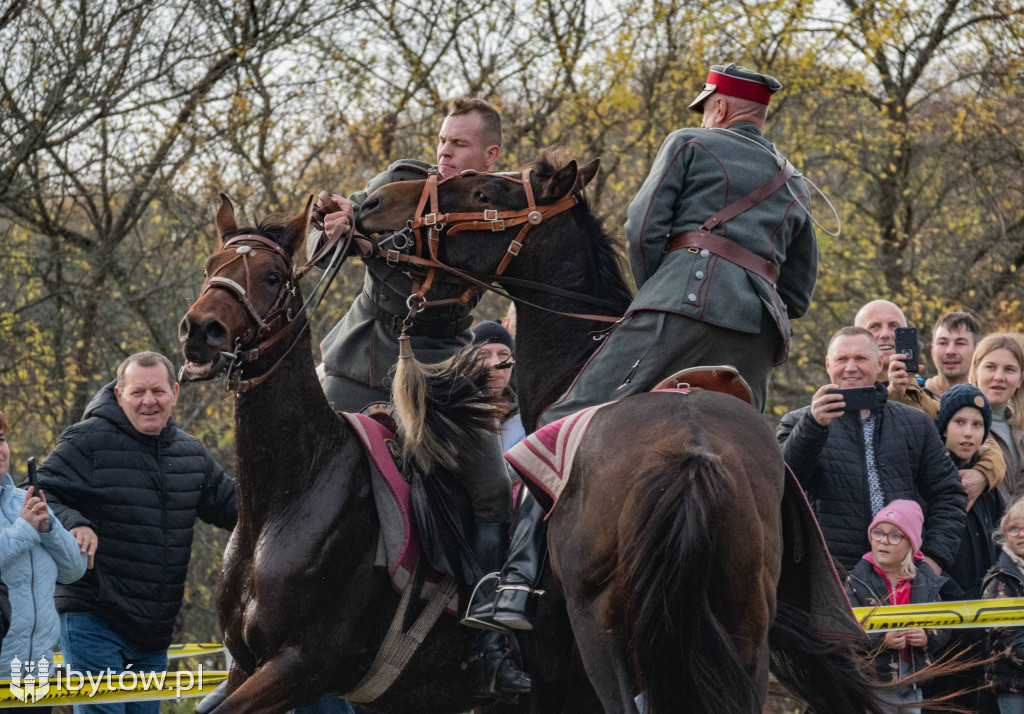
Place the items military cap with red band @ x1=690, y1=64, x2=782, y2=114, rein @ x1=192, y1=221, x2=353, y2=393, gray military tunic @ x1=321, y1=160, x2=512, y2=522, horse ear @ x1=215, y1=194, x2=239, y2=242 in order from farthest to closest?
gray military tunic @ x1=321, y1=160, x2=512, y2=522, horse ear @ x1=215, y1=194, x2=239, y2=242, military cap with red band @ x1=690, y1=64, x2=782, y2=114, rein @ x1=192, y1=221, x2=353, y2=393

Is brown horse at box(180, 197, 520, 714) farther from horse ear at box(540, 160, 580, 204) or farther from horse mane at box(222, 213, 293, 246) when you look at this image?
horse ear at box(540, 160, 580, 204)

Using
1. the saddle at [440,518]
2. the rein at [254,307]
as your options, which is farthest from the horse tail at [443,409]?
the rein at [254,307]

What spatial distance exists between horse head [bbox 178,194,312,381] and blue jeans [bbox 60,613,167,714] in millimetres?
2203

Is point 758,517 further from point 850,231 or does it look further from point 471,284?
point 850,231

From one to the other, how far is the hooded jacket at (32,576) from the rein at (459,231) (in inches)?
82.5

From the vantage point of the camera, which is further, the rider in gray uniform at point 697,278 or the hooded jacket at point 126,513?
the hooded jacket at point 126,513

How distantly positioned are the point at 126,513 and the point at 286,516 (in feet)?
5.65

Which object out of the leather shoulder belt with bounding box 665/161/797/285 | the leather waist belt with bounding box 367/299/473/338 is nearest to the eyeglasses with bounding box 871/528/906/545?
the leather shoulder belt with bounding box 665/161/797/285

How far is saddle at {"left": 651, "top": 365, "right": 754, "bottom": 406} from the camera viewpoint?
4.64 meters

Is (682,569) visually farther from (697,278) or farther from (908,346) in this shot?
(908,346)

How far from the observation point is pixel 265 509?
5.17 metres

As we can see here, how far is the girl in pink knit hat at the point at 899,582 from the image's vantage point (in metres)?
6.60

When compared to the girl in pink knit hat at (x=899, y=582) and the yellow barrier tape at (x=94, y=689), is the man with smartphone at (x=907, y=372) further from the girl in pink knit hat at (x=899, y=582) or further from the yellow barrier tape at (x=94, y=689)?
the yellow barrier tape at (x=94, y=689)

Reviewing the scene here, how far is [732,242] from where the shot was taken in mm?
4844
